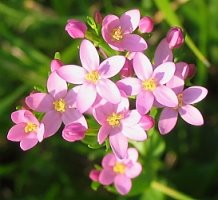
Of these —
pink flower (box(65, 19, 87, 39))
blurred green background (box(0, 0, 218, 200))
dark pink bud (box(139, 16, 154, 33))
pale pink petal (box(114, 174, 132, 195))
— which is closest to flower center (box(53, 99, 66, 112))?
pink flower (box(65, 19, 87, 39))

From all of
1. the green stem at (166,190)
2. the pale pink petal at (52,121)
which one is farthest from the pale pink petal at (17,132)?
the green stem at (166,190)

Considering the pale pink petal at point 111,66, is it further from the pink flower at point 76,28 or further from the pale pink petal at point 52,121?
the pale pink petal at point 52,121

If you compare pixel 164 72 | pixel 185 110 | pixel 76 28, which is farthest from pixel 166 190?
pixel 76 28

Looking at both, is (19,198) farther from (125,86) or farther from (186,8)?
(186,8)

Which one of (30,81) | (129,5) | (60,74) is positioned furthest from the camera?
(129,5)

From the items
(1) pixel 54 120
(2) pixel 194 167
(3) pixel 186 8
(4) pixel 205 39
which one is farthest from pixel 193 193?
(1) pixel 54 120

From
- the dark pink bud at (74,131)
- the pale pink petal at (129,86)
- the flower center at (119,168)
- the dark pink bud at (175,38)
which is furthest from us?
the flower center at (119,168)
